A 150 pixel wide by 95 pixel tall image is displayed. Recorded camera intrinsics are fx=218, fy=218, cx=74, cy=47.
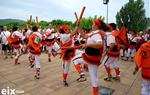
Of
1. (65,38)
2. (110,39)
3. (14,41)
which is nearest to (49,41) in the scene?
(14,41)

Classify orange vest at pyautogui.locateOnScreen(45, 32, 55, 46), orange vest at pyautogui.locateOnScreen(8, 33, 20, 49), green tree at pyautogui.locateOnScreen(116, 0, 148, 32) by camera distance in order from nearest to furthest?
orange vest at pyautogui.locateOnScreen(8, 33, 20, 49), orange vest at pyautogui.locateOnScreen(45, 32, 55, 46), green tree at pyautogui.locateOnScreen(116, 0, 148, 32)

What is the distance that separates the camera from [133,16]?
151 ft

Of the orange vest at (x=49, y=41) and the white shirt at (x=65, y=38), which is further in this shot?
the orange vest at (x=49, y=41)

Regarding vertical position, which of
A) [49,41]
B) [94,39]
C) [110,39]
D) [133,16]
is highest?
[133,16]

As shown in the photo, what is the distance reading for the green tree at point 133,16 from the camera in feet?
149

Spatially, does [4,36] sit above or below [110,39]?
below

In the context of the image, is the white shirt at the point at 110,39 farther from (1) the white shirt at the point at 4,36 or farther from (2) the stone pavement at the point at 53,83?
(1) the white shirt at the point at 4,36

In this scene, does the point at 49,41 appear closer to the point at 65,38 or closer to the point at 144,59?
the point at 65,38

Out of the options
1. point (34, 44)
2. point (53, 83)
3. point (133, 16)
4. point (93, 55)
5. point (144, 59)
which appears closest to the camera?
point (144, 59)

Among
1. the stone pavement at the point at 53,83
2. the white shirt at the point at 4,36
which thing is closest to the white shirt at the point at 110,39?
the stone pavement at the point at 53,83

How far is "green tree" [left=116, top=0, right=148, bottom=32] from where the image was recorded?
45531 mm

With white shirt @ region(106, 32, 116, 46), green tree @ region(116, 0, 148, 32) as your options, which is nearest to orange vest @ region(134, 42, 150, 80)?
white shirt @ region(106, 32, 116, 46)

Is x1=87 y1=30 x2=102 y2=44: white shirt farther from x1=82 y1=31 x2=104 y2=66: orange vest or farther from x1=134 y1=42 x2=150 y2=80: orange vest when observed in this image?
x1=134 y1=42 x2=150 y2=80: orange vest

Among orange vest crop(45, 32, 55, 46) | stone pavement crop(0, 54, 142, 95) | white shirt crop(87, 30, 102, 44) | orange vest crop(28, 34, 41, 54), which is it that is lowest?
stone pavement crop(0, 54, 142, 95)
